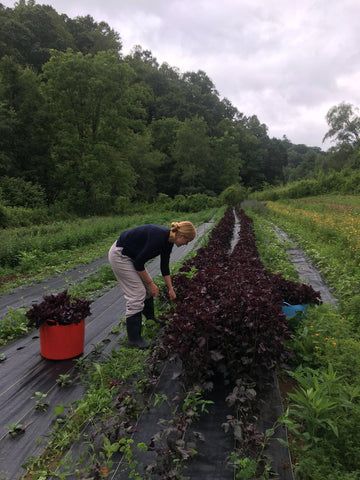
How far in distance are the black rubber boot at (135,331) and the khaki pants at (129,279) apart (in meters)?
0.07

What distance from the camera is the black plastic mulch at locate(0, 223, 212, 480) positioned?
Answer: 10.0 feet

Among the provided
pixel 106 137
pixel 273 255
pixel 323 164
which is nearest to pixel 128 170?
pixel 106 137

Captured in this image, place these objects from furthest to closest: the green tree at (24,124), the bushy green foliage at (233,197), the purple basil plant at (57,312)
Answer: the bushy green foliage at (233,197), the green tree at (24,124), the purple basil plant at (57,312)

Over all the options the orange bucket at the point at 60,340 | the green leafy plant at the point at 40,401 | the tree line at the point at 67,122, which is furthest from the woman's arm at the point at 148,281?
the tree line at the point at 67,122

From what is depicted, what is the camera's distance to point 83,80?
2875 cm

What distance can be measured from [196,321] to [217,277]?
5.74 ft

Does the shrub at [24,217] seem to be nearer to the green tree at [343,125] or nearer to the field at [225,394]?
the field at [225,394]

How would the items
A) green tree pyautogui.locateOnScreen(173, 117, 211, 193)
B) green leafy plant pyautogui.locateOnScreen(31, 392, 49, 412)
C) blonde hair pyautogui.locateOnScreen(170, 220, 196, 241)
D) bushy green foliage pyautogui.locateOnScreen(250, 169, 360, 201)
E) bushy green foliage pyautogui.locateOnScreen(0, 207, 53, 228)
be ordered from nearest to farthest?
green leafy plant pyautogui.locateOnScreen(31, 392, 49, 412), blonde hair pyautogui.locateOnScreen(170, 220, 196, 241), bushy green foliage pyautogui.locateOnScreen(0, 207, 53, 228), bushy green foliage pyautogui.locateOnScreen(250, 169, 360, 201), green tree pyautogui.locateOnScreen(173, 117, 211, 193)

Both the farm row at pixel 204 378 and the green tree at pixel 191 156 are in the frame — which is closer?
the farm row at pixel 204 378

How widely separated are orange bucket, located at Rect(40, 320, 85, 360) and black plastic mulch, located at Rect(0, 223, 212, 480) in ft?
0.28

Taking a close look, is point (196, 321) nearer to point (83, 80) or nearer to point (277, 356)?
point (277, 356)

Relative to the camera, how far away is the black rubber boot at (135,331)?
15.4 feet

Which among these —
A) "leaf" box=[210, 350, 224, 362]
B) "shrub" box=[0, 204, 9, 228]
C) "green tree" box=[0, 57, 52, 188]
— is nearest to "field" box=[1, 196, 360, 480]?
"leaf" box=[210, 350, 224, 362]

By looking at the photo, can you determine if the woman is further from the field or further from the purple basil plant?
the purple basil plant
